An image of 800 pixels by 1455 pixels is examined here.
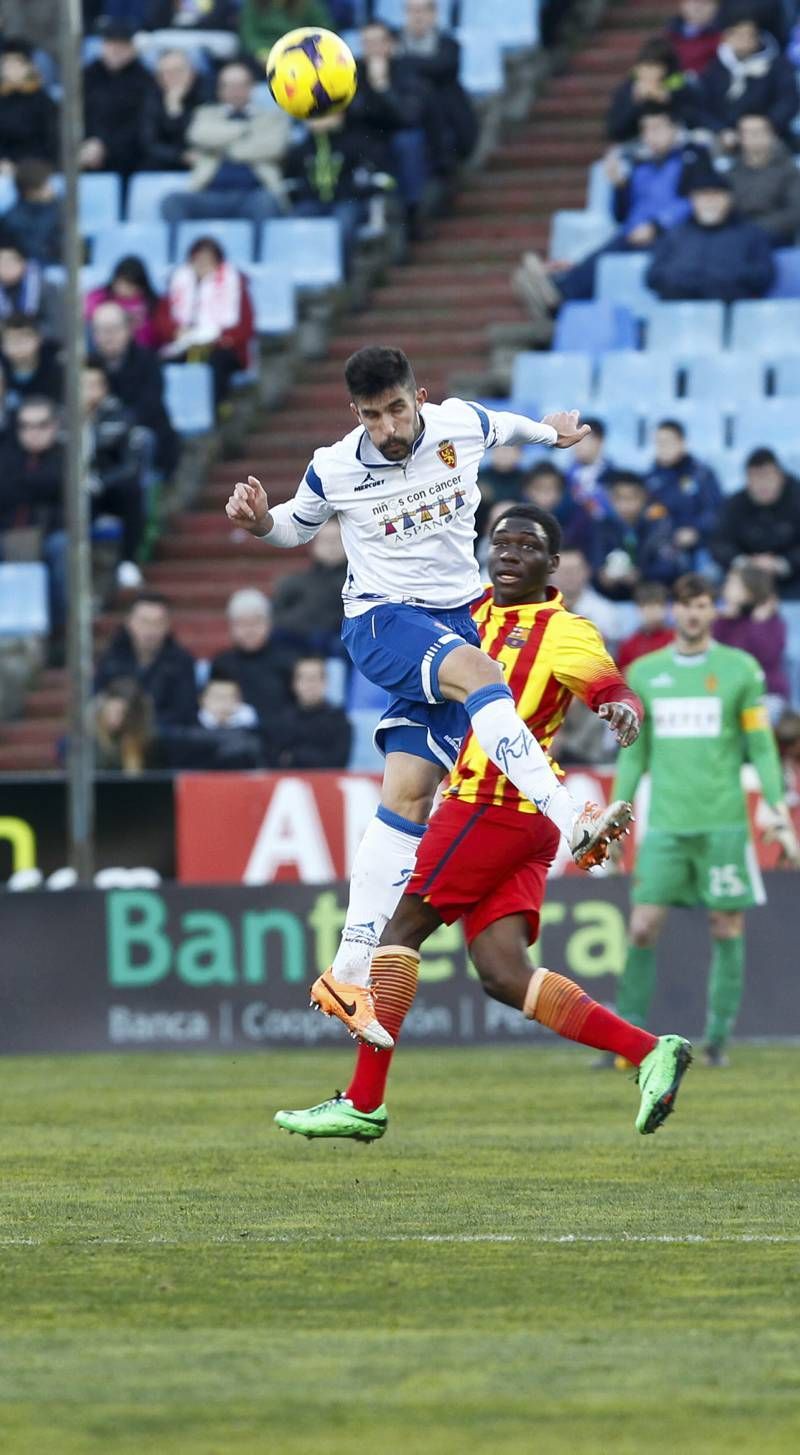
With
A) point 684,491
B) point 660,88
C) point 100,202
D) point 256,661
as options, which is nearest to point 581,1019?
point 256,661

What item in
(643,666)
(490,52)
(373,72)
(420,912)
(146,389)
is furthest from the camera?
(490,52)

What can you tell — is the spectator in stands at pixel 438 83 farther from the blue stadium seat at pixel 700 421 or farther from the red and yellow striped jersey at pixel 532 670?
the red and yellow striped jersey at pixel 532 670

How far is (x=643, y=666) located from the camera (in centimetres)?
1323

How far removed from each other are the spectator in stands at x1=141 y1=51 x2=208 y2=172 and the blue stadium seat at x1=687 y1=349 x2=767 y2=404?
5.37 m

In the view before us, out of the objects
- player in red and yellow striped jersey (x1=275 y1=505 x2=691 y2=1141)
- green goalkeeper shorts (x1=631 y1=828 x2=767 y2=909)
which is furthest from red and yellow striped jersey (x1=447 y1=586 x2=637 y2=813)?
green goalkeeper shorts (x1=631 y1=828 x2=767 y2=909)

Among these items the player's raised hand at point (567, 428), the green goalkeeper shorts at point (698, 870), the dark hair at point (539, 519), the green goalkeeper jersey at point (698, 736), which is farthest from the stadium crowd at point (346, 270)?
the dark hair at point (539, 519)

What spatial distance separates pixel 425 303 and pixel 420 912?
555 inches

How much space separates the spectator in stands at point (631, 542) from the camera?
17234mm

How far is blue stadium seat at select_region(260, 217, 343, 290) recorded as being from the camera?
21359 millimetres

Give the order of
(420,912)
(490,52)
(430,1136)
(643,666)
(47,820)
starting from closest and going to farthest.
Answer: (420,912) → (430,1136) → (643,666) → (47,820) → (490,52)

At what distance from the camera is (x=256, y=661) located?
17031 millimetres

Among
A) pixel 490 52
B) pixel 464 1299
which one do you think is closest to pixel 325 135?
pixel 490 52

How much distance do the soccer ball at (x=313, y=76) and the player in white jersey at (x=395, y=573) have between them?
196 centimetres

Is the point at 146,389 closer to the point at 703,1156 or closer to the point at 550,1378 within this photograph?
the point at 703,1156
